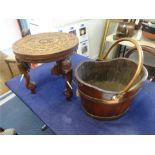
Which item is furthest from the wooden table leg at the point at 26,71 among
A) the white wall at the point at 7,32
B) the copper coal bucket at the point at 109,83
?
the white wall at the point at 7,32

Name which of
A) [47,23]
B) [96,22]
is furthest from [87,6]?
[96,22]

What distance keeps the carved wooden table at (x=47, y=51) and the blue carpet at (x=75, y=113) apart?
61mm

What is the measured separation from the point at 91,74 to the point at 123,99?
0.27m

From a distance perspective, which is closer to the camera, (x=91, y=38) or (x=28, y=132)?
(x=28, y=132)

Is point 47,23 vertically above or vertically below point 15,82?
above

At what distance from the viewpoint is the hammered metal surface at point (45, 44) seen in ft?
2.44

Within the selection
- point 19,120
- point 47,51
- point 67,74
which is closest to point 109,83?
point 67,74

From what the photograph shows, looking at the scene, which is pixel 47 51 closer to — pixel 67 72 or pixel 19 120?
pixel 67 72

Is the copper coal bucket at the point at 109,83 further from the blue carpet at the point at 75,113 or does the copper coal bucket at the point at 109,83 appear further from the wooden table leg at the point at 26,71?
the wooden table leg at the point at 26,71

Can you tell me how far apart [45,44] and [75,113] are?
0.39m

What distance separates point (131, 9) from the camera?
→ 1003 mm

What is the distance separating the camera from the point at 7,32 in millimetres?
1548

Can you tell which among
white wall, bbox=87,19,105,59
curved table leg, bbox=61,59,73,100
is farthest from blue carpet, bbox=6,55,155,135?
white wall, bbox=87,19,105,59

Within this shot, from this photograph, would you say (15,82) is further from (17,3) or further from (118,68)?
(118,68)
